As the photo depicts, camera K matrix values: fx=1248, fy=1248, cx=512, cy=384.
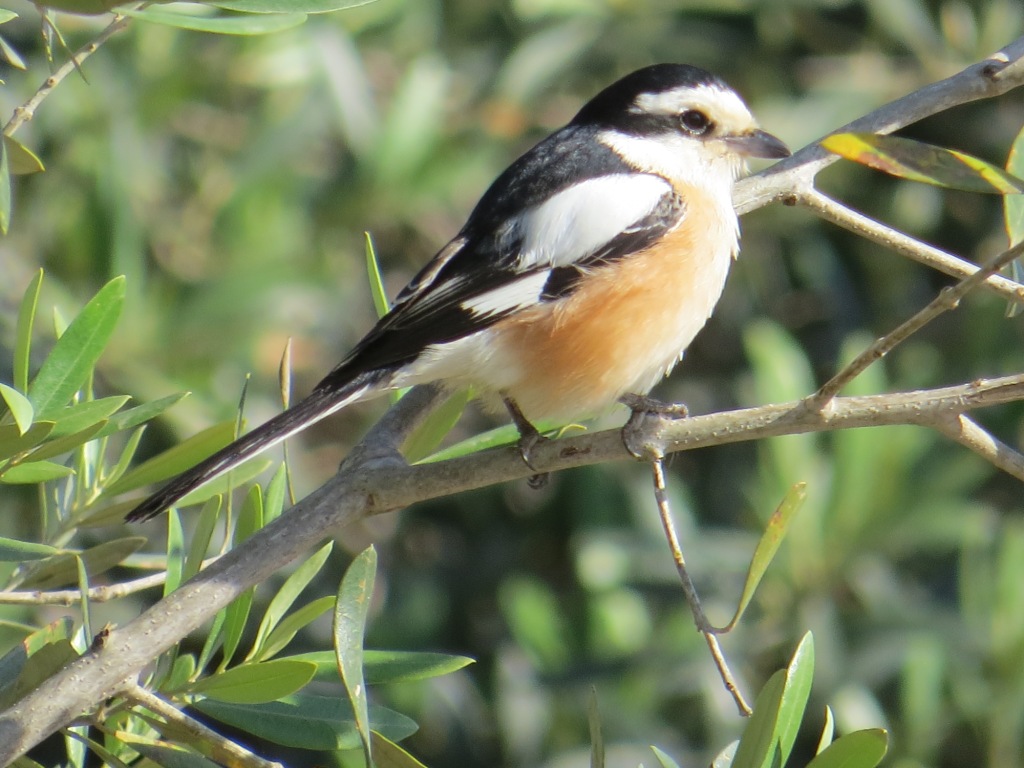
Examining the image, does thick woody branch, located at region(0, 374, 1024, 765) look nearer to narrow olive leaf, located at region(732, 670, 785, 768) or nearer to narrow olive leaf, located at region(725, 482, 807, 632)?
narrow olive leaf, located at region(725, 482, 807, 632)

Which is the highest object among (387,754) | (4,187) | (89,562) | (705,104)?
(705,104)

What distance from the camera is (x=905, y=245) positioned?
7.74 ft

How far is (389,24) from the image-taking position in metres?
4.38

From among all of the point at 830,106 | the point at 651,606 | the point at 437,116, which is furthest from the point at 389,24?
the point at 651,606

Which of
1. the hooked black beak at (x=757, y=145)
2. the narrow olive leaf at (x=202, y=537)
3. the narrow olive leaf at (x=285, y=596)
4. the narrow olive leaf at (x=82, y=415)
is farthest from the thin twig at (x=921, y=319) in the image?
the hooked black beak at (x=757, y=145)

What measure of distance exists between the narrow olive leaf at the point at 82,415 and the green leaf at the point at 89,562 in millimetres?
295

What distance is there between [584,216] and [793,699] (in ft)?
5.07

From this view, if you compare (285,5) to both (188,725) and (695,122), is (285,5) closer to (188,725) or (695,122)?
(188,725)

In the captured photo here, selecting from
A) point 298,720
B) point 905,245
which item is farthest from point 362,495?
point 905,245

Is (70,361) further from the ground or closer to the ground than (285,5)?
closer to the ground

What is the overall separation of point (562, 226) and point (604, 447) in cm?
96

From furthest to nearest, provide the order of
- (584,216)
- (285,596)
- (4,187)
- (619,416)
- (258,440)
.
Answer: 1. (619,416)
2. (584,216)
3. (258,440)
4. (285,596)
5. (4,187)

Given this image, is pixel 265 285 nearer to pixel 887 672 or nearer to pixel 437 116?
pixel 437 116

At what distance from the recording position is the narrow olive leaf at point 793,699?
1.65 metres
